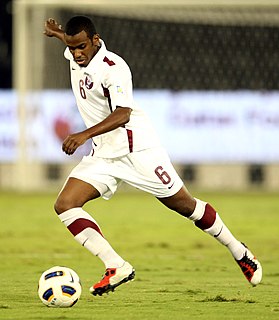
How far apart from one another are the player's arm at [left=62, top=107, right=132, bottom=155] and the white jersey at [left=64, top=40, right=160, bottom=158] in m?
0.07

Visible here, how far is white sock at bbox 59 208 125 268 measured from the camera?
303 inches

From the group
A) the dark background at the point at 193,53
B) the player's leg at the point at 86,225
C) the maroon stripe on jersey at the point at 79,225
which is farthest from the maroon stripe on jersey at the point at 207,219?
the dark background at the point at 193,53

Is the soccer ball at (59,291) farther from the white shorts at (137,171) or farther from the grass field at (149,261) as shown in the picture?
the white shorts at (137,171)

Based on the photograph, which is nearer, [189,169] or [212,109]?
[212,109]

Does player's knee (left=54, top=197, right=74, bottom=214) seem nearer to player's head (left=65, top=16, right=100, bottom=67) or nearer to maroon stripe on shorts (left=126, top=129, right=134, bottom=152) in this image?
maroon stripe on shorts (left=126, top=129, right=134, bottom=152)

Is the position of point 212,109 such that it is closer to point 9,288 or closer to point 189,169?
point 189,169

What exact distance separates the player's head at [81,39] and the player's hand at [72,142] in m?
0.69

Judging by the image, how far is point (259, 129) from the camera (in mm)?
23391

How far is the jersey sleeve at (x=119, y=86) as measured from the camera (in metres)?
7.73

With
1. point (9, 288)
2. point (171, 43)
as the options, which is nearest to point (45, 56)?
point (171, 43)

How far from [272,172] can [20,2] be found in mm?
7512

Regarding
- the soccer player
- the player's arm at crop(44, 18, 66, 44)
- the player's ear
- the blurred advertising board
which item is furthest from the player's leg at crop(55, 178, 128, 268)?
the blurred advertising board

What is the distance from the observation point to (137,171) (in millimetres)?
8109

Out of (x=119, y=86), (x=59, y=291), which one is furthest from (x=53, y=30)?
(x=59, y=291)
